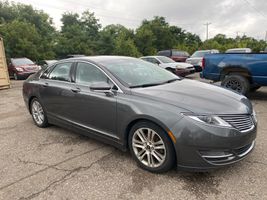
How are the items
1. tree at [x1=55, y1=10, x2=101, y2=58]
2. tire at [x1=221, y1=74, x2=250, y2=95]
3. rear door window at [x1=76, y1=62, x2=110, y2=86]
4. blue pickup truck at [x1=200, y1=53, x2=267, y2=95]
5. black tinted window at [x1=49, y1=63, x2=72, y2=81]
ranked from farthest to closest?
tree at [x1=55, y1=10, x2=101, y2=58], tire at [x1=221, y1=74, x2=250, y2=95], blue pickup truck at [x1=200, y1=53, x2=267, y2=95], black tinted window at [x1=49, y1=63, x2=72, y2=81], rear door window at [x1=76, y1=62, x2=110, y2=86]

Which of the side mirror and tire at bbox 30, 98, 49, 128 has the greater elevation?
the side mirror

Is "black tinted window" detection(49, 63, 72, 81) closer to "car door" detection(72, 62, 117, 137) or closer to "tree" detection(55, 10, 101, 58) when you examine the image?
"car door" detection(72, 62, 117, 137)

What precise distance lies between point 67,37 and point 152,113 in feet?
111

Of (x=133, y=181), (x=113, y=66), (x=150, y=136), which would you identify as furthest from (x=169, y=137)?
(x=113, y=66)

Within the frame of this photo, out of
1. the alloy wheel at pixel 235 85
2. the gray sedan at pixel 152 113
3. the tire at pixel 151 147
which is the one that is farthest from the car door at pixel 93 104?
the alloy wheel at pixel 235 85

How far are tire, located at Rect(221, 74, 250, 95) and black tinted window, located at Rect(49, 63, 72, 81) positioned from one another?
4.74 metres

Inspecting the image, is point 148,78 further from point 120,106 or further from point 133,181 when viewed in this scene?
point 133,181

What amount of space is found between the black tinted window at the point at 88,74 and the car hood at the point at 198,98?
0.68 meters

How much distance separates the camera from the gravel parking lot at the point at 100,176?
2570 millimetres

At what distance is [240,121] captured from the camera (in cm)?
270

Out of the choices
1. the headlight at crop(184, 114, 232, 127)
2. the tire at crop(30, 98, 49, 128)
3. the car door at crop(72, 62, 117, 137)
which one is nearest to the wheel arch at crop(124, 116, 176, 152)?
the car door at crop(72, 62, 117, 137)

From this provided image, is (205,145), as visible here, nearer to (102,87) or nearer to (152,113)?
(152,113)

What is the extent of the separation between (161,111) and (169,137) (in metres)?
0.32

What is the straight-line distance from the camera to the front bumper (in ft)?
8.23
